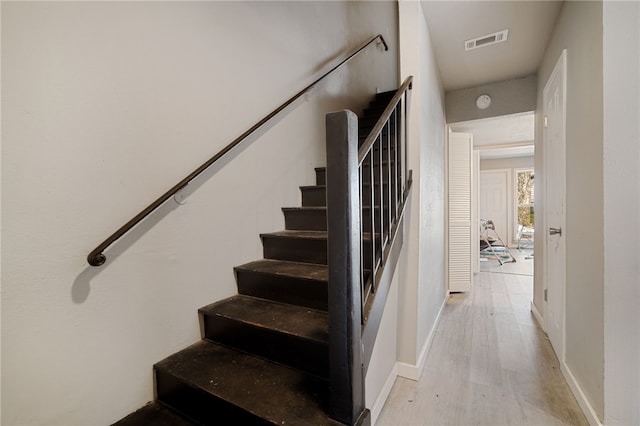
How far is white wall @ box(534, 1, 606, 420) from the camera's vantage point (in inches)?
57.7

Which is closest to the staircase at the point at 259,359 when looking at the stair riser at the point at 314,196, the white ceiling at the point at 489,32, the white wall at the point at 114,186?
the white wall at the point at 114,186

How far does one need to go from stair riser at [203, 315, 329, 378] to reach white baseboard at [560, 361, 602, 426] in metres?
1.52

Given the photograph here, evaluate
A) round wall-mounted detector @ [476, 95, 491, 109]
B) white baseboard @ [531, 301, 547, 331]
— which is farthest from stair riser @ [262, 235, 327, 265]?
round wall-mounted detector @ [476, 95, 491, 109]

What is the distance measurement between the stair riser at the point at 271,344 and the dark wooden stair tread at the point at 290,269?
1.08 ft

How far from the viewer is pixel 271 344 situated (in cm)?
135

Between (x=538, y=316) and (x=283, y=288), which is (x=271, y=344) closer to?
(x=283, y=288)

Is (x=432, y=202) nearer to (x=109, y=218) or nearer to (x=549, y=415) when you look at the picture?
(x=549, y=415)

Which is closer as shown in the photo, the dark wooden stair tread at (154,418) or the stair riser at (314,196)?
the dark wooden stair tread at (154,418)

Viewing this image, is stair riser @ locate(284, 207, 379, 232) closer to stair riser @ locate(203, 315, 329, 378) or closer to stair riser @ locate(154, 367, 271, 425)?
stair riser @ locate(203, 315, 329, 378)

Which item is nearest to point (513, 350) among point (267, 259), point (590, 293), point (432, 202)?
point (590, 293)

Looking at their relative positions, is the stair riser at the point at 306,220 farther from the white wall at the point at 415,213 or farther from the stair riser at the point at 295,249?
the white wall at the point at 415,213

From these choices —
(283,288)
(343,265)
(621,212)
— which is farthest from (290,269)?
(621,212)

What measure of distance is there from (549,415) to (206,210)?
7.74 ft

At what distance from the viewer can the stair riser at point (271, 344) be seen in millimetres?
1236
